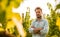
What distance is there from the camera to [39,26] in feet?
4.45

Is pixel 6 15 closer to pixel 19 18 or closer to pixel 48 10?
pixel 19 18

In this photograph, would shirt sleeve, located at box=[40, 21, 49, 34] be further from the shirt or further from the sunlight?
the sunlight

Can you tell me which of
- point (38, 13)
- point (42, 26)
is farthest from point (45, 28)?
point (38, 13)

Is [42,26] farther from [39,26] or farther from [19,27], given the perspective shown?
[19,27]

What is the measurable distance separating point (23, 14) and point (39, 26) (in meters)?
0.17

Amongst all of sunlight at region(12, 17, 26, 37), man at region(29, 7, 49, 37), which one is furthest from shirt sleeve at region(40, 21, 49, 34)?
sunlight at region(12, 17, 26, 37)

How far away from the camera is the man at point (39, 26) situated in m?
1.33

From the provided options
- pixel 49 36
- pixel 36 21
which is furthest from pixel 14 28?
pixel 49 36

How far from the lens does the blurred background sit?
1360 millimetres

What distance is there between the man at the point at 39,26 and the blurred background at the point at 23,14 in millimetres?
31

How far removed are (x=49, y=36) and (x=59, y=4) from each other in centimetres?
28

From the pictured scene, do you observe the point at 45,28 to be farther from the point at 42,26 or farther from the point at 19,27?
the point at 19,27

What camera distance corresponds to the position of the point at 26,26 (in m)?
1.37

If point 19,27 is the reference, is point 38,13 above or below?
above
